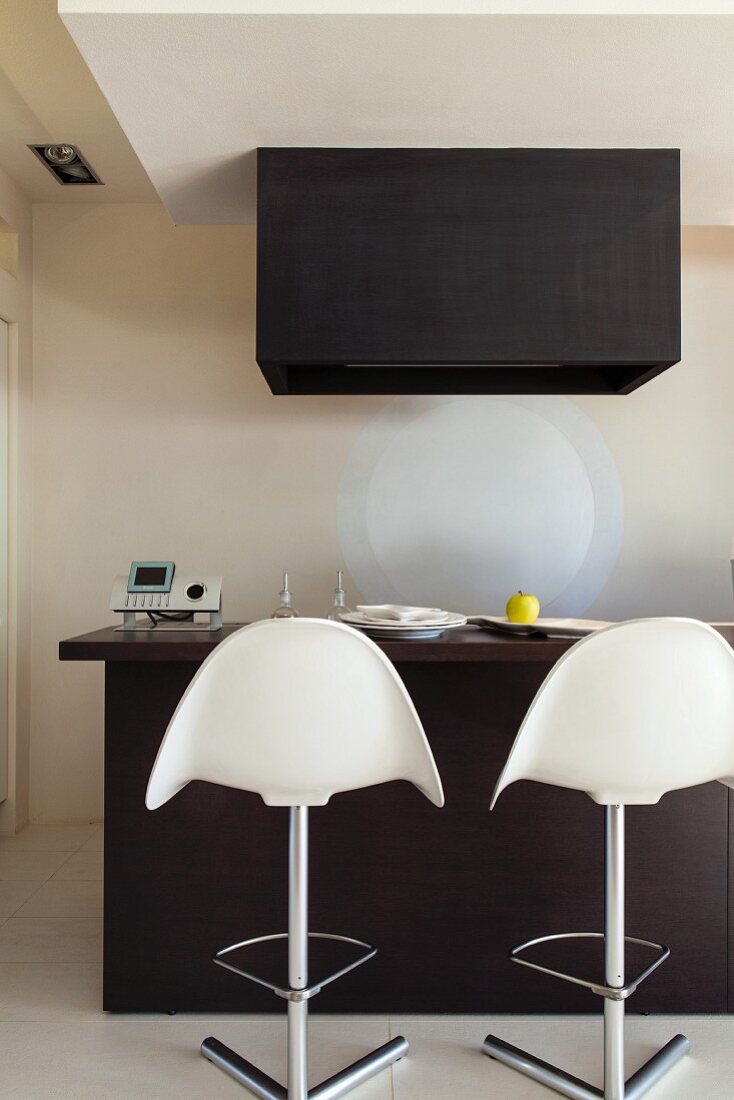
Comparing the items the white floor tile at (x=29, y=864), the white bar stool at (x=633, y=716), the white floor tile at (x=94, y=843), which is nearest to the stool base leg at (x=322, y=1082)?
the white bar stool at (x=633, y=716)

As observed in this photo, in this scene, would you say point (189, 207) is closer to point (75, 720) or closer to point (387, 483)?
point (387, 483)

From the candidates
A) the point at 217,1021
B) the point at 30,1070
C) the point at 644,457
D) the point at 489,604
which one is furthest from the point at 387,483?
the point at 30,1070

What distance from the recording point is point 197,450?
3.76 metres

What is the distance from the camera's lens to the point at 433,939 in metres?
2.15

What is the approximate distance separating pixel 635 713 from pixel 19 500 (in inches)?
113

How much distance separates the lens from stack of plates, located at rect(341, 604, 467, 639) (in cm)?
207

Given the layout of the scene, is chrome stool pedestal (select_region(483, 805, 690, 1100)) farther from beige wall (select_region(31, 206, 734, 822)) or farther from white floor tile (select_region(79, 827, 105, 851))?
white floor tile (select_region(79, 827, 105, 851))

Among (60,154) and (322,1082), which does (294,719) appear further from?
(60,154)

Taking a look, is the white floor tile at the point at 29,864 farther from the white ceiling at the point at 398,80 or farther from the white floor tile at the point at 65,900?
the white ceiling at the point at 398,80

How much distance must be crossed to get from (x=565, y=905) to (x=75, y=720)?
2380mm

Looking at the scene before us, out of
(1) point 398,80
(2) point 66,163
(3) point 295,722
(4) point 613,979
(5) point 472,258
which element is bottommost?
(4) point 613,979

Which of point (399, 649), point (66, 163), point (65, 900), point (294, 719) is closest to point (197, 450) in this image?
point (66, 163)

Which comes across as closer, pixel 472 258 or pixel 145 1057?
pixel 145 1057

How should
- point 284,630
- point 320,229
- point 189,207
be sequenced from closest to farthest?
point 284,630 → point 320,229 → point 189,207
